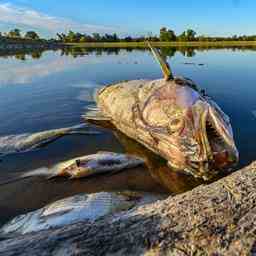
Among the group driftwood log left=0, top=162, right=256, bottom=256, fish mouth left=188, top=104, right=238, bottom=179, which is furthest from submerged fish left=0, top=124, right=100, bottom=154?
driftwood log left=0, top=162, right=256, bottom=256

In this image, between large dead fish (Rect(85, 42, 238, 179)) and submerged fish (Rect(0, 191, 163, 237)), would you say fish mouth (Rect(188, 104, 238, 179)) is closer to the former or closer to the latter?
large dead fish (Rect(85, 42, 238, 179))

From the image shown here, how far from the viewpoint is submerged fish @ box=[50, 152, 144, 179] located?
5.83 metres

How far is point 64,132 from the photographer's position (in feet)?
27.4

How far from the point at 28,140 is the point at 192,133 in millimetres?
4153

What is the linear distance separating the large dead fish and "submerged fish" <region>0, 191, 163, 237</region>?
4.88 ft

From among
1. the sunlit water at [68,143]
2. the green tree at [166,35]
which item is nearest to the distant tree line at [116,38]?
the green tree at [166,35]

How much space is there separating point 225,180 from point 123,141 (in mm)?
4559

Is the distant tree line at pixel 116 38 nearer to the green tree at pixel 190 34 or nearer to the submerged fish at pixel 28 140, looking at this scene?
the green tree at pixel 190 34

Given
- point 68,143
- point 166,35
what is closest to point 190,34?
point 166,35

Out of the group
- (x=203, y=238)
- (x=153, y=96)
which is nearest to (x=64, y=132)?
(x=153, y=96)

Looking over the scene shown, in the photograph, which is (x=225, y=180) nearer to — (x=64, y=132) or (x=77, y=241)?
(x=77, y=241)

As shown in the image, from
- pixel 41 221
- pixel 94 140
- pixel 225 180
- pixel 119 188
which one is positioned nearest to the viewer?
pixel 225 180

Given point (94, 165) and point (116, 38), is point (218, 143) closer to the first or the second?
point (94, 165)

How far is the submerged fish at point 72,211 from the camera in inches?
153
